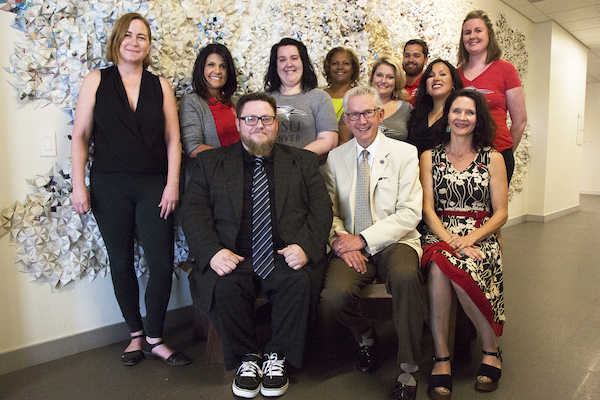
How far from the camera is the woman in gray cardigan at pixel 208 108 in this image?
2445 mm

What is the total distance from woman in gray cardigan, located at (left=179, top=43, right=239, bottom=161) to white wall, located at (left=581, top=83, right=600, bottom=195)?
12.8 m

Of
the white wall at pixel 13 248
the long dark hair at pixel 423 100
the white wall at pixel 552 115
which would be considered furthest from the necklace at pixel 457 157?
the white wall at pixel 552 115

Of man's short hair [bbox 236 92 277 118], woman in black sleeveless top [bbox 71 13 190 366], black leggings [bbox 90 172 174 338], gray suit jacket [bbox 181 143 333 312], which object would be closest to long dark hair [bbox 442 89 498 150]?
gray suit jacket [bbox 181 143 333 312]

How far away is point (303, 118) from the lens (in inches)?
100

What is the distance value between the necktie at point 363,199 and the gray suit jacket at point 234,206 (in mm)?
174

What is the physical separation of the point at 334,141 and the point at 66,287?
1766 mm

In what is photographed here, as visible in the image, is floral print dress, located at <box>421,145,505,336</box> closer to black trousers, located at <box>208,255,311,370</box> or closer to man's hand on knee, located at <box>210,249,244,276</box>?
black trousers, located at <box>208,255,311,370</box>

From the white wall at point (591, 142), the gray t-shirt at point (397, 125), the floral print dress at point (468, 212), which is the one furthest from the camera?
the white wall at point (591, 142)

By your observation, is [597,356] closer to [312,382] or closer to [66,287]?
[312,382]

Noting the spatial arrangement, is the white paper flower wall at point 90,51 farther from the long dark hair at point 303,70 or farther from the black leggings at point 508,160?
the black leggings at point 508,160

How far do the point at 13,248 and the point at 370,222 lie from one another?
1872 millimetres

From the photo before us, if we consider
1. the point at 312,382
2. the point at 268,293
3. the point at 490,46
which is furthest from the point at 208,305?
the point at 490,46

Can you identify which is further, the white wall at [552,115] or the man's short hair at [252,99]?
the white wall at [552,115]

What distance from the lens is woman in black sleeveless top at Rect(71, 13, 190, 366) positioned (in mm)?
2121
